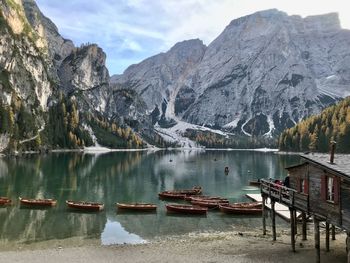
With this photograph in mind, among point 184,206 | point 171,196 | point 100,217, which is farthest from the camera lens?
point 171,196

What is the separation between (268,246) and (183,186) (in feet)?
235

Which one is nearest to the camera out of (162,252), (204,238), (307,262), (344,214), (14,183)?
(344,214)

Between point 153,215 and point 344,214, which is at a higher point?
point 344,214

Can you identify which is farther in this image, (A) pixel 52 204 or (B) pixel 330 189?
(A) pixel 52 204

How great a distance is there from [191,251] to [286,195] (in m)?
12.5

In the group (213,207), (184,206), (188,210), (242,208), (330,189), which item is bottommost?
(213,207)

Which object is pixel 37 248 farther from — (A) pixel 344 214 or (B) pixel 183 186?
(B) pixel 183 186

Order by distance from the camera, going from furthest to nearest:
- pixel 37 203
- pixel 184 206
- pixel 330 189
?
1. pixel 37 203
2. pixel 184 206
3. pixel 330 189

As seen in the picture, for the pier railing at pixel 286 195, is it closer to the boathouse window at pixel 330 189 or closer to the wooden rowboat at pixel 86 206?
the boathouse window at pixel 330 189

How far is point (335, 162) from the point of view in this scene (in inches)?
1521

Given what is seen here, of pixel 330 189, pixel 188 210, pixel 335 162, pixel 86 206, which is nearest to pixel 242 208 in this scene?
pixel 188 210

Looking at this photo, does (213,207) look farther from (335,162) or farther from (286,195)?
(335,162)

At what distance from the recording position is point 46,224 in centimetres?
6531

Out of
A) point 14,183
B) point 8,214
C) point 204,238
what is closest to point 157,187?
point 14,183
